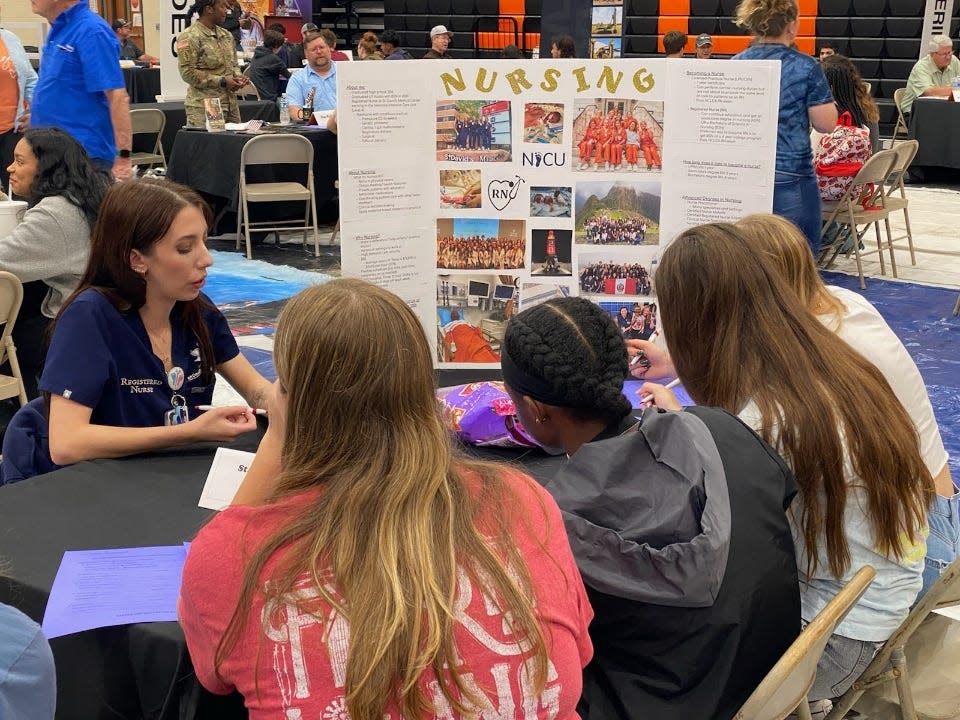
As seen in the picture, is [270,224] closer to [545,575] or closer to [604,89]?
[604,89]

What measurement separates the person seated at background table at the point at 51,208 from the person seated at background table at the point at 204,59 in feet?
14.4

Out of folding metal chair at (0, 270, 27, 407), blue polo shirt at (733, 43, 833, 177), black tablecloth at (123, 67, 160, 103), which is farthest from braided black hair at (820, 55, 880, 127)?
black tablecloth at (123, 67, 160, 103)

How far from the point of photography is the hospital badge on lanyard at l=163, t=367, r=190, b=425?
84.1 inches

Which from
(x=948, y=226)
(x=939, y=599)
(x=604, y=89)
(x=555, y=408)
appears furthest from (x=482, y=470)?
(x=948, y=226)

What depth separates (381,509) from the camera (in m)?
1.07

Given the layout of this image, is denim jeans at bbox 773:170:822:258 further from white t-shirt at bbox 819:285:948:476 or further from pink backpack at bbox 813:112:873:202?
white t-shirt at bbox 819:285:948:476

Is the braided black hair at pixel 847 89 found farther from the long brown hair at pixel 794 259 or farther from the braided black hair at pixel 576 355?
the braided black hair at pixel 576 355

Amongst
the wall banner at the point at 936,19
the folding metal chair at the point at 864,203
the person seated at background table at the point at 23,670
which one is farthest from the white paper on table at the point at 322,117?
the wall banner at the point at 936,19

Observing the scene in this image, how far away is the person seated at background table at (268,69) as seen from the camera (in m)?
10.4

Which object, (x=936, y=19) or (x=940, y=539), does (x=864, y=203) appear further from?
(x=936, y=19)

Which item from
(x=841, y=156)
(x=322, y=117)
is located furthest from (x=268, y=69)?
(x=841, y=156)

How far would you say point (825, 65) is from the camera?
6145 millimetres

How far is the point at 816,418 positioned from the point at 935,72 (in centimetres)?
952

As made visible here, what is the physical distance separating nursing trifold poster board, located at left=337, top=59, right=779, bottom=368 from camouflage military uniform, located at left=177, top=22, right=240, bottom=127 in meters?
5.02
